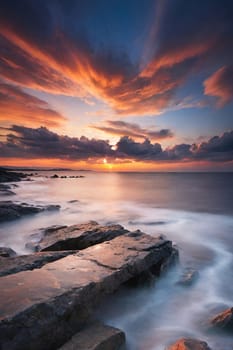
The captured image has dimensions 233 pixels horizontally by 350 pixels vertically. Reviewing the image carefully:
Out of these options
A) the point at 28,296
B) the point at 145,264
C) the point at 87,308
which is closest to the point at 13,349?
the point at 28,296

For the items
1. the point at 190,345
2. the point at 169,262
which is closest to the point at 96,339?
the point at 190,345

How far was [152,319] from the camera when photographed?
3.94 metres

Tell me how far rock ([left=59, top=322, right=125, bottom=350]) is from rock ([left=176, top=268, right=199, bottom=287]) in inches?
94.4

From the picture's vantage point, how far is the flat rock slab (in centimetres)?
252

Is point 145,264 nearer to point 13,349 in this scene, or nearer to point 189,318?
point 189,318

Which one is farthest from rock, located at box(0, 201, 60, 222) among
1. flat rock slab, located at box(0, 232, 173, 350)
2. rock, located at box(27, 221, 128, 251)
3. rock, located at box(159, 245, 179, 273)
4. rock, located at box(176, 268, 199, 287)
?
rock, located at box(176, 268, 199, 287)

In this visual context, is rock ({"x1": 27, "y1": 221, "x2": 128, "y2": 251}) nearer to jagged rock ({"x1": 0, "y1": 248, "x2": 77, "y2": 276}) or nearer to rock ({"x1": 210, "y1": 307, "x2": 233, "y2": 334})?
jagged rock ({"x1": 0, "y1": 248, "x2": 77, "y2": 276})

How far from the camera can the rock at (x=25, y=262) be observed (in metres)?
3.93

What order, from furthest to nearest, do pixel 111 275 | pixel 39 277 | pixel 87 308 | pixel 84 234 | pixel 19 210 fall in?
pixel 19 210 < pixel 84 234 < pixel 111 275 < pixel 39 277 < pixel 87 308

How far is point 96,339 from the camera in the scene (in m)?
2.73

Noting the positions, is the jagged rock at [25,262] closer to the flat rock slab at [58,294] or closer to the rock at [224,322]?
the flat rock slab at [58,294]

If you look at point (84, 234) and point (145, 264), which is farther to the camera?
point (84, 234)

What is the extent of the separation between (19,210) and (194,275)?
30.8ft

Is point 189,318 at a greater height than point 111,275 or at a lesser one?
lesser
